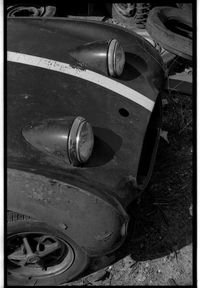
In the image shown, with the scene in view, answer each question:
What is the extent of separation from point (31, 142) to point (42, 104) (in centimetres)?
32

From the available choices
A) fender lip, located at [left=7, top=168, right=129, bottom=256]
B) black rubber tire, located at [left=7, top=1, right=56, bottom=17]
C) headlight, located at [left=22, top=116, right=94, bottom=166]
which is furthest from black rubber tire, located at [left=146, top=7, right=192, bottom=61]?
fender lip, located at [left=7, top=168, right=129, bottom=256]

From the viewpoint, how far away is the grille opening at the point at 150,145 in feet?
8.63

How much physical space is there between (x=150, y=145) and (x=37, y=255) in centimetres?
111

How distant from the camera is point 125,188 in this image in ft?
7.34

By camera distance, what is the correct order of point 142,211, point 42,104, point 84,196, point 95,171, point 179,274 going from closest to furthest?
point 84,196 < point 95,171 < point 42,104 < point 179,274 < point 142,211

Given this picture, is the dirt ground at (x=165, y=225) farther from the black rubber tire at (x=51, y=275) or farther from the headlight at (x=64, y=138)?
the headlight at (x=64, y=138)

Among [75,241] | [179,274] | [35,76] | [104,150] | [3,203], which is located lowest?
[179,274]

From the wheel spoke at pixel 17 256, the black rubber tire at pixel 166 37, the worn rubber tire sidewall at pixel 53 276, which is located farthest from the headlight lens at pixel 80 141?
the black rubber tire at pixel 166 37

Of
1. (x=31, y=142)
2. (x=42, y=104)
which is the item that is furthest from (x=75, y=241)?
(x=42, y=104)

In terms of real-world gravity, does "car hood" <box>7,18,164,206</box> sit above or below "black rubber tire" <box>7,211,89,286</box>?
above

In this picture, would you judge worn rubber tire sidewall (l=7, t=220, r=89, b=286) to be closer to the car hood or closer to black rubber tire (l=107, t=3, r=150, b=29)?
the car hood

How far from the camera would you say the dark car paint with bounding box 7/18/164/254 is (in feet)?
6.82

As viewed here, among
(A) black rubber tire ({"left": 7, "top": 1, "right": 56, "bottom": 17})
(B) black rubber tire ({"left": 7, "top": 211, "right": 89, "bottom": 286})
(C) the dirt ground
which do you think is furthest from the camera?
(A) black rubber tire ({"left": 7, "top": 1, "right": 56, "bottom": 17})

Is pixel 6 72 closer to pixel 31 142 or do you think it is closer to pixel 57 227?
pixel 31 142
